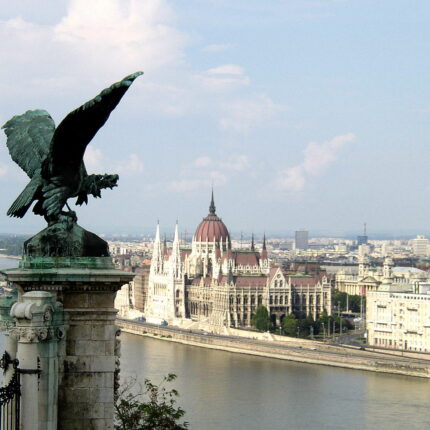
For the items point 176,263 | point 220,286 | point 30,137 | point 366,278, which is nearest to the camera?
point 30,137

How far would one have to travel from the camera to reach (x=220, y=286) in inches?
2717

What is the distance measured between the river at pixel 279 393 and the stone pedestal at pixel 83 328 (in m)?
16.4

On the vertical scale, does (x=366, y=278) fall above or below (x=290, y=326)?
above

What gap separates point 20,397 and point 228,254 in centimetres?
6893

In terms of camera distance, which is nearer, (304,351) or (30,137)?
(30,137)

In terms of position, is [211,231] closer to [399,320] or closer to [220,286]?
[220,286]

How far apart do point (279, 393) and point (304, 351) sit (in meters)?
14.9

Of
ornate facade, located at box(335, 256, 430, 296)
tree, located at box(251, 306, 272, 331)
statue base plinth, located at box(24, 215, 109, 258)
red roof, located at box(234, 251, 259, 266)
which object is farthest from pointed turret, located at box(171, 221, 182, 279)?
statue base plinth, located at box(24, 215, 109, 258)

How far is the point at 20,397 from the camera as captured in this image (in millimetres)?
5172

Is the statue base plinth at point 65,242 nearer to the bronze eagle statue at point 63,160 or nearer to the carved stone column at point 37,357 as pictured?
the bronze eagle statue at point 63,160

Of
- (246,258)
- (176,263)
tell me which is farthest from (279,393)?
(246,258)

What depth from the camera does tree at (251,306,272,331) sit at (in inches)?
2448

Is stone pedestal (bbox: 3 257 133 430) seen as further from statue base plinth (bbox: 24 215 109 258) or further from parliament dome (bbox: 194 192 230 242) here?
parliament dome (bbox: 194 192 230 242)

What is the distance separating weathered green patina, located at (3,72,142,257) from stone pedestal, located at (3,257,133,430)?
0.08 meters
